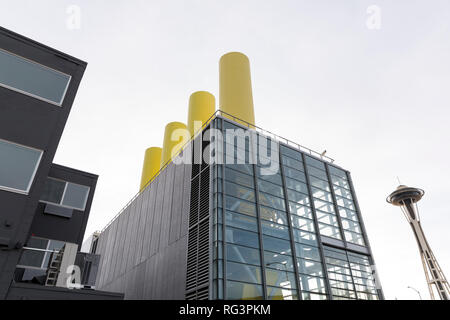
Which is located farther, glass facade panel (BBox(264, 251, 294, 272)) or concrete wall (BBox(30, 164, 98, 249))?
concrete wall (BBox(30, 164, 98, 249))

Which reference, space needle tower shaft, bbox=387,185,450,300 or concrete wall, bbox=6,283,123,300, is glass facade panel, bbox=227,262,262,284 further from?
space needle tower shaft, bbox=387,185,450,300

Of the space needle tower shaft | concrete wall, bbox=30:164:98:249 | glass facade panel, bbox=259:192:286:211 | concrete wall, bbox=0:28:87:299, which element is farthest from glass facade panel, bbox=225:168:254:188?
the space needle tower shaft

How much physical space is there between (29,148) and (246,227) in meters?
12.0

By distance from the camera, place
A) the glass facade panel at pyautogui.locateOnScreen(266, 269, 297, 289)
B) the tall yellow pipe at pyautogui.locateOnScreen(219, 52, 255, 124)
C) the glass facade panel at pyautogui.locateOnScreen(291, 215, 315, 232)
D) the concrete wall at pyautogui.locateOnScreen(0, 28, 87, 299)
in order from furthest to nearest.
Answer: the tall yellow pipe at pyautogui.locateOnScreen(219, 52, 255, 124) → the glass facade panel at pyautogui.locateOnScreen(291, 215, 315, 232) → the glass facade panel at pyautogui.locateOnScreen(266, 269, 297, 289) → the concrete wall at pyautogui.locateOnScreen(0, 28, 87, 299)

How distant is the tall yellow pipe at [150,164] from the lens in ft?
144

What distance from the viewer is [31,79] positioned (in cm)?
1095

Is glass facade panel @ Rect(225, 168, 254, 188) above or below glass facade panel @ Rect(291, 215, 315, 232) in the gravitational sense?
above

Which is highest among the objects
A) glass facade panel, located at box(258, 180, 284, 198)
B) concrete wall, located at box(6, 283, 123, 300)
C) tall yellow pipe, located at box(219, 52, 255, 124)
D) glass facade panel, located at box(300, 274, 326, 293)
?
tall yellow pipe, located at box(219, 52, 255, 124)

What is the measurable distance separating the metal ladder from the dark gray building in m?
7.16

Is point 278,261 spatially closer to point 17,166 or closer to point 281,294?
point 281,294

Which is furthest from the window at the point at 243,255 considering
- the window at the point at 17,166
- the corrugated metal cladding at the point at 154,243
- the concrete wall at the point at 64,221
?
the window at the point at 17,166

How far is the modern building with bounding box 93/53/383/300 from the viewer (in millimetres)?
16828

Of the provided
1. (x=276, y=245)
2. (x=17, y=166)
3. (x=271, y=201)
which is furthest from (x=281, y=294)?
(x=17, y=166)

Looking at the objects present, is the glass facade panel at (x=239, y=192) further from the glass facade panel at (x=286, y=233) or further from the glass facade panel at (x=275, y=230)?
the glass facade panel at (x=275, y=230)
